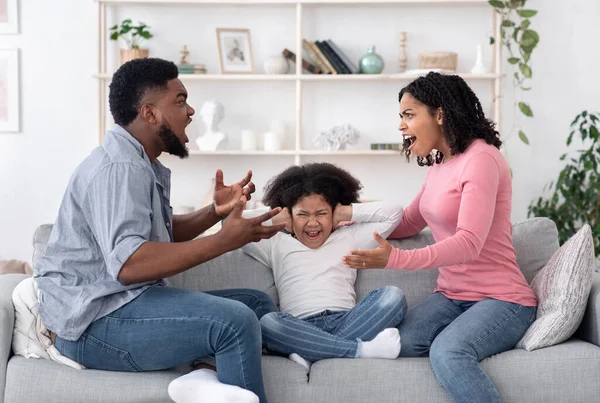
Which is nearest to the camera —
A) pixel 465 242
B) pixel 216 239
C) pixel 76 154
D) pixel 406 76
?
pixel 216 239

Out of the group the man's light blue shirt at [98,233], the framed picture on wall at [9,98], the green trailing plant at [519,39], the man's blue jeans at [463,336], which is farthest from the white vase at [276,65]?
the man's light blue shirt at [98,233]

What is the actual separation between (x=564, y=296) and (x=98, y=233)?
1.38 metres

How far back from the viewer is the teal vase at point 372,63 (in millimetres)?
4777

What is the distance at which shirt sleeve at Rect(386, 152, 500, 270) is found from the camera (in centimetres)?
224

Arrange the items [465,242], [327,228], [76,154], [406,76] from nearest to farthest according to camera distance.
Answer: [465,242] < [327,228] < [406,76] < [76,154]

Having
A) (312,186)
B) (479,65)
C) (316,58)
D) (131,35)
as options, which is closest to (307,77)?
(316,58)

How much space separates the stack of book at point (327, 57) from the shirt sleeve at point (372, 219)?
226 centimetres

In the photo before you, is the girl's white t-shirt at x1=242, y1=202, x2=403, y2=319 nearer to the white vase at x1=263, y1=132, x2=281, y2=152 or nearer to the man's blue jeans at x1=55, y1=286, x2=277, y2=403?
the man's blue jeans at x1=55, y1=286, x2=277, y2=403

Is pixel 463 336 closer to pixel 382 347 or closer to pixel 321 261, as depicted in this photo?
pixel 382 347

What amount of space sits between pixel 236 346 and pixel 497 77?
3170mm

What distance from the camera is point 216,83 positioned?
16.4ft

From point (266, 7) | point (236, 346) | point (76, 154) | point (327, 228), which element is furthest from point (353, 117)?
point (236, 346)

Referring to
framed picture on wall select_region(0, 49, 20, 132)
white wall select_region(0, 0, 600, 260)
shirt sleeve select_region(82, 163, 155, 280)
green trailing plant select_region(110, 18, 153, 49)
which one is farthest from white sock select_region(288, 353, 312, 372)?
framed picture on wall select_region(0, 49, 20, 132)

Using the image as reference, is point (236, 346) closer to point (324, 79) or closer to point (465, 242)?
point (465, 242)
